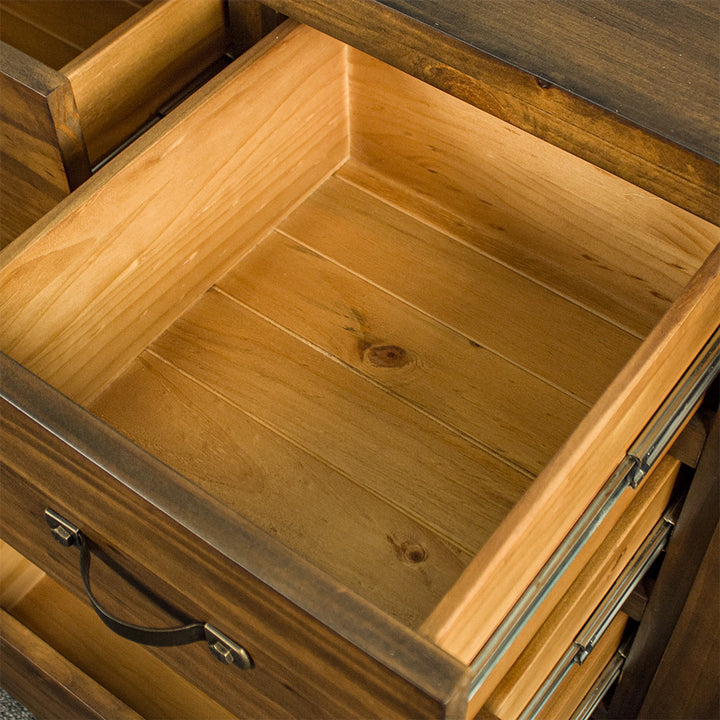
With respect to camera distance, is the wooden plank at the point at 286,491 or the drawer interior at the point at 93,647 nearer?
the wooden plank at the point at 286,491

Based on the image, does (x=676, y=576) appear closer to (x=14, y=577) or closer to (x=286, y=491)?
(x=286, y=491)

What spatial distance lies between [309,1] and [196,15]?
0.66 feet

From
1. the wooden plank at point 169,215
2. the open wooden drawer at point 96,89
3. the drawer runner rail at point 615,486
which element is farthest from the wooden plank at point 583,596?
the open wooden drawer at point 96,89

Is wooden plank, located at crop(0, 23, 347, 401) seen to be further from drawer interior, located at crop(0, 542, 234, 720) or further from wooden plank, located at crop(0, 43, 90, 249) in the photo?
drawer interior, located at crop(0, 542, 234, 720)

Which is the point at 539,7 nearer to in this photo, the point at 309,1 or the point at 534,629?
the point at 309,1

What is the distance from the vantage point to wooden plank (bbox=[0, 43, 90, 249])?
75 cm

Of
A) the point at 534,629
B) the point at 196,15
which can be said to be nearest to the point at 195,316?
the point at 196,15

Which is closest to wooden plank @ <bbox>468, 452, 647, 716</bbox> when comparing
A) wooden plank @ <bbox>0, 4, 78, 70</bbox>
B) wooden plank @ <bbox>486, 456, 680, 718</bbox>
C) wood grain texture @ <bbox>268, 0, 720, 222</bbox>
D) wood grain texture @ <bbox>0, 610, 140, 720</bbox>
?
wooden plank @ <bbox>486, 456, 680, 718</bbox>

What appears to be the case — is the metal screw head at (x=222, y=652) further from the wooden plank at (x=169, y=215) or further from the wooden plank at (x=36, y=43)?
the wooden plank at (x=36, y=43)

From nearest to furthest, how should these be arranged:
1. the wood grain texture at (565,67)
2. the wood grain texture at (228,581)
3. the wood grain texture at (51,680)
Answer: the wood grain texture at (228,581), the wood grain texture at (565,67), the wood grain texture at (51,680)

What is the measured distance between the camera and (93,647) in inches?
37.1

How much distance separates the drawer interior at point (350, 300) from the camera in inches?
29.8

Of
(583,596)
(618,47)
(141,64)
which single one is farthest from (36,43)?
(583,596)

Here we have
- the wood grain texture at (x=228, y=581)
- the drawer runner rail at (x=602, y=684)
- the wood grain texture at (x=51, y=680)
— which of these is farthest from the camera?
the drawer runner rail at (x=602, y=684)
